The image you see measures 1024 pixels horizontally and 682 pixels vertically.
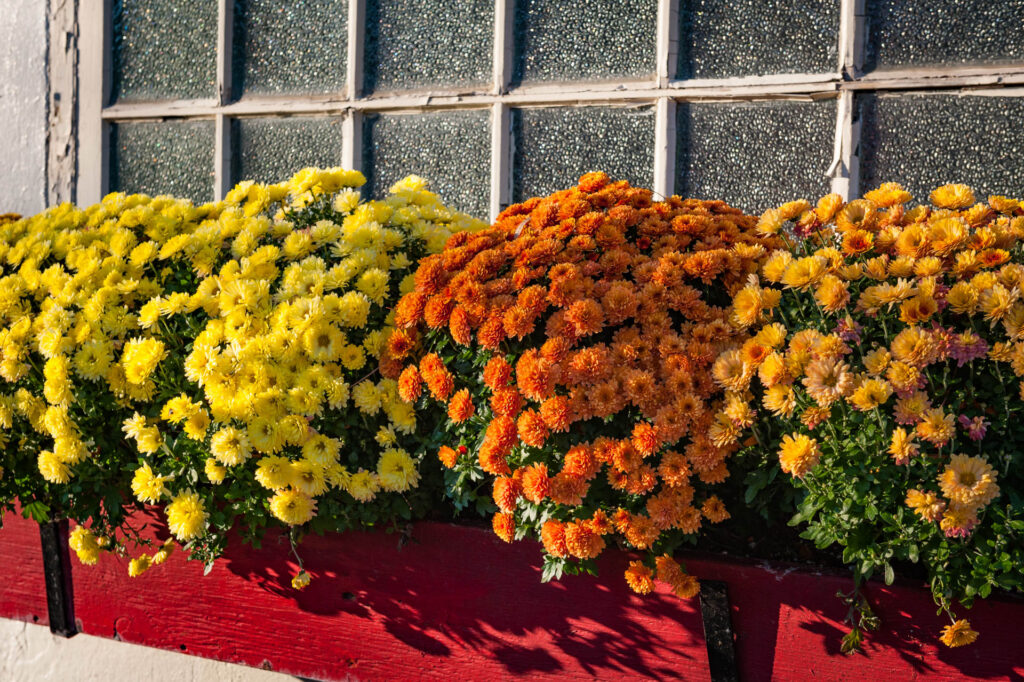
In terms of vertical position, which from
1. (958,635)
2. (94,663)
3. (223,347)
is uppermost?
(223,347)

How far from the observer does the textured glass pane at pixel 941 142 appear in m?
2.25

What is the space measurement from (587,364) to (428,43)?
186 centimetres

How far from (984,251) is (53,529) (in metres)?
2.10

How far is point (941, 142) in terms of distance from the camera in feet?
7.57

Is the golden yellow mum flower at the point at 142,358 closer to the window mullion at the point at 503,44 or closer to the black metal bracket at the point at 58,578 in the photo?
the black metal bracket at the point at 58,578

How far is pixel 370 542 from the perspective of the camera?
5.53 feet

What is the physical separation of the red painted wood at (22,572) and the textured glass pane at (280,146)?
1467 mm

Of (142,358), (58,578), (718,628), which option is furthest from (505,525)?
(58,578)

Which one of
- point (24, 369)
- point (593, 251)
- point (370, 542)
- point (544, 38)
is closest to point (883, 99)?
point (544, 38)

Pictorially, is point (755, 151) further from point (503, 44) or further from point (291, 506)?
point (291, 506)

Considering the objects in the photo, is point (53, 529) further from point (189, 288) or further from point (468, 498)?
point (468, 498)

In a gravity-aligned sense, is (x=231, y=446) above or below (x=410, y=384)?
below

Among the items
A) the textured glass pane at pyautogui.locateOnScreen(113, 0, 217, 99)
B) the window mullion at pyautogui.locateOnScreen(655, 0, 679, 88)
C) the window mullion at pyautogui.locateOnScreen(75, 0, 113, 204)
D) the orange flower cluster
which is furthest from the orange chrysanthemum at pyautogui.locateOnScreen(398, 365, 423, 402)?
the window mullion at pyautogui.locateOnScreen(75, 0, 113, 204)

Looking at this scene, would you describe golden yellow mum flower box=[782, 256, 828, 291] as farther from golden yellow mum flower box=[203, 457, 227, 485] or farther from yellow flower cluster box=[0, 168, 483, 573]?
golden yellow mum flower box=[203, 457, 227, 485]
